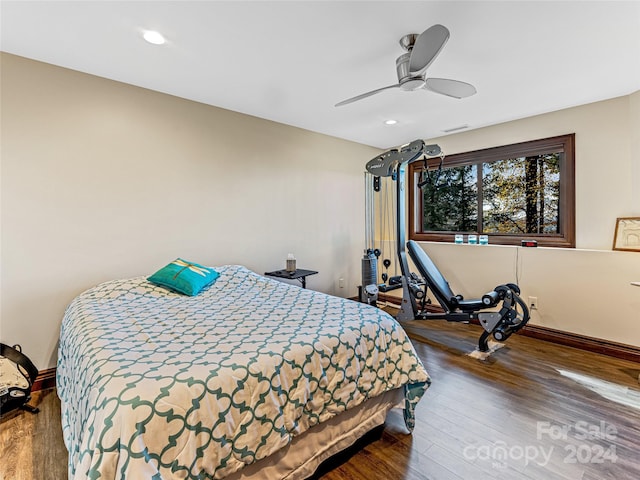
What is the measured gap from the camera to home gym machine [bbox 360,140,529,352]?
117 inches

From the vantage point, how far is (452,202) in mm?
4457

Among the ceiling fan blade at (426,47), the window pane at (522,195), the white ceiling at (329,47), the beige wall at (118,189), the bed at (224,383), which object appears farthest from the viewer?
the window pane at (522,195)

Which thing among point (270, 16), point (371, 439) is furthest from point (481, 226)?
point (270, 16)

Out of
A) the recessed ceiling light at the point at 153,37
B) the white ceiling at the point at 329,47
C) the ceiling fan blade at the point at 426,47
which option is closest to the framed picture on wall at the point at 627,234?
the white ceiling at the point at 329,47

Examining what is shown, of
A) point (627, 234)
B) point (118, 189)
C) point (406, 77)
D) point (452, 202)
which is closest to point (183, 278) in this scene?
point (118, 189)

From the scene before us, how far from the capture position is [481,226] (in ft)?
13.5

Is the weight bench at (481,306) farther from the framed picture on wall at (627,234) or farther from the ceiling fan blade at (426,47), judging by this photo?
the ceiling fan blade at (426,47)

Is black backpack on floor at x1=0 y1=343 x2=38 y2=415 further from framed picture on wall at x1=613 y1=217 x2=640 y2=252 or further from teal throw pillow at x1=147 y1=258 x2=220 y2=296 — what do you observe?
framed picture on wall at x1=613 y1=217 x2=640 y2=252

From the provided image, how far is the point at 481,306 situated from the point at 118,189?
3.56 meters

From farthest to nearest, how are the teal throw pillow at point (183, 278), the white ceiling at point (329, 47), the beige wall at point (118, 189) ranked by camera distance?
the teal throw pillow at point (183, 278) < the beige wall at point (118, 189) < the white ceiling at point (329, 47)

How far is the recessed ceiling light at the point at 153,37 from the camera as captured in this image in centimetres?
203

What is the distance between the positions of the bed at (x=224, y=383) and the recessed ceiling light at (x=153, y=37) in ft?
5.91

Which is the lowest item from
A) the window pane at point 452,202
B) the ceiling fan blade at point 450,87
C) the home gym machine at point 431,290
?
the home gym machine at point 431,290

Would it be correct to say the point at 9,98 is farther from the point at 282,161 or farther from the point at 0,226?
the point at 282,161
